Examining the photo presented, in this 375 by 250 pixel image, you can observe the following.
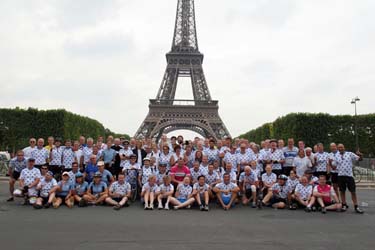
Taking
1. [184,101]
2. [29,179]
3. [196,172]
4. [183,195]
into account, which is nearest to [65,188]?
[29,179]

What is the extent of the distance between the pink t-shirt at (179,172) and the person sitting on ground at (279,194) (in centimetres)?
271

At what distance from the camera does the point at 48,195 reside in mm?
10922

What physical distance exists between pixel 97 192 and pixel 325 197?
7195mm

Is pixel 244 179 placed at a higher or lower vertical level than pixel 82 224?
higher

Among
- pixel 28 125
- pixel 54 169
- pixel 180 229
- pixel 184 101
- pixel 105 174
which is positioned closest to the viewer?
pixel 180 229

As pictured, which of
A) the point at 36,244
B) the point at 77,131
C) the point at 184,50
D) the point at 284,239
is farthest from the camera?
the point at 184,50

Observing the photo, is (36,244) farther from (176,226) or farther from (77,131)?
(77,131)

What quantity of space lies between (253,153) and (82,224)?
6713 millimetres

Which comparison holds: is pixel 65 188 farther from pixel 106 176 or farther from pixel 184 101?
pixel 184 101

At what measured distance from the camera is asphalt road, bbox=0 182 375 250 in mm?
6273

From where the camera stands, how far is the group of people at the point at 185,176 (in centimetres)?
1072

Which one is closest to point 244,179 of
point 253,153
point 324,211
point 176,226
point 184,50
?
point 253,153

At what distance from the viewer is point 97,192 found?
11234mm

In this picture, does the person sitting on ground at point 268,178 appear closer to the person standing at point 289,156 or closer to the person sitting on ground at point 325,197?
the person standing at point 289,156
